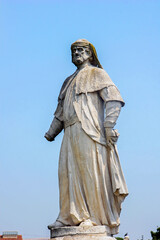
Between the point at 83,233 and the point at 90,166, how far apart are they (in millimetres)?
1325

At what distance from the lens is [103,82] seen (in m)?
12.2

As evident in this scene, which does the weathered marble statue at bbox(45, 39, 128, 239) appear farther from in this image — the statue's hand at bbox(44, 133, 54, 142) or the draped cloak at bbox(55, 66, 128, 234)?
the statue's hand at bbox(44, 133, 54, 142)

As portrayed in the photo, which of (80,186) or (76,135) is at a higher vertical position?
(76,135)

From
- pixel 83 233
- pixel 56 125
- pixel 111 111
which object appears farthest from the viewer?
pixel 56 125

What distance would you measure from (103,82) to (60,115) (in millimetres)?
1274

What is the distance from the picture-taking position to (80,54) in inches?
496

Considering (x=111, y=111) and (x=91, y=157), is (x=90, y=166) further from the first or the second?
(x=111, y=111)

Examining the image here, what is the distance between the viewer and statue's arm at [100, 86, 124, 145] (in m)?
11.8

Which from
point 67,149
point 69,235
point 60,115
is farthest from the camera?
point 60,115

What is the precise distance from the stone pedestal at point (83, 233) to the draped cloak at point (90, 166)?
9.7 inches

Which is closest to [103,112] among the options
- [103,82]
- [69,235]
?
[103,82]

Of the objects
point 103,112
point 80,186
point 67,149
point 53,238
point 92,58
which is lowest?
point 53,238

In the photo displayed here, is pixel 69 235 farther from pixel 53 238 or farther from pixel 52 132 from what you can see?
pixel 52 132

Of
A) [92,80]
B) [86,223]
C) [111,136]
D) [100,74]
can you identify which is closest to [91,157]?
[111,136]
